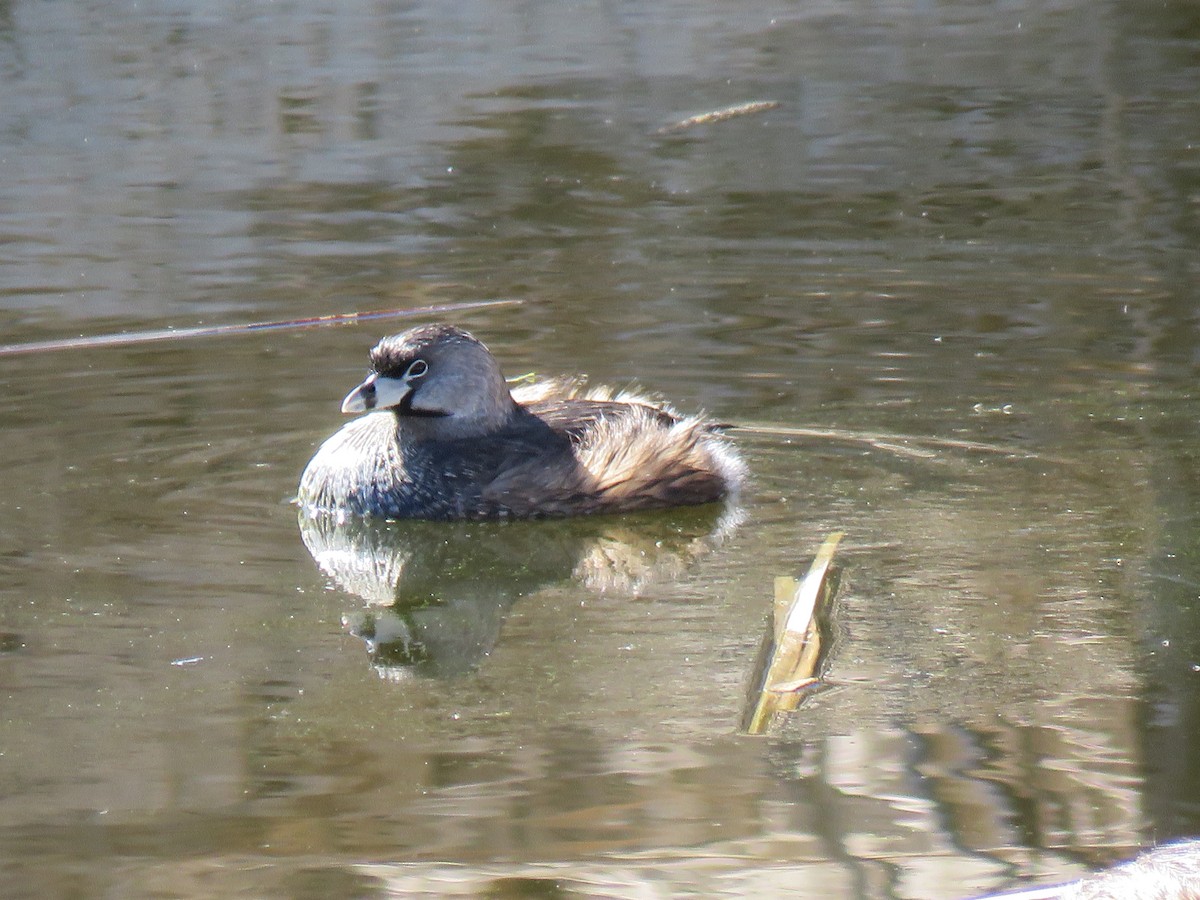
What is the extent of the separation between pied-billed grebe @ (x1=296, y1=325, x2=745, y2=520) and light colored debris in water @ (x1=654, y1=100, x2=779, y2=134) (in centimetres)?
623

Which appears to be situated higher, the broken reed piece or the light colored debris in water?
the light colored debris in water

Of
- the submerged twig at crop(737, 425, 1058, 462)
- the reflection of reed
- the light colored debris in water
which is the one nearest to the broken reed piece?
the reflection of reed

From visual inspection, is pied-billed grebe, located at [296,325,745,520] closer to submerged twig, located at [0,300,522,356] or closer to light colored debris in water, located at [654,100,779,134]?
submerged twig, located at [0,300,522,356]

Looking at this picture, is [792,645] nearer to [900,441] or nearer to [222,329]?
[900,441]

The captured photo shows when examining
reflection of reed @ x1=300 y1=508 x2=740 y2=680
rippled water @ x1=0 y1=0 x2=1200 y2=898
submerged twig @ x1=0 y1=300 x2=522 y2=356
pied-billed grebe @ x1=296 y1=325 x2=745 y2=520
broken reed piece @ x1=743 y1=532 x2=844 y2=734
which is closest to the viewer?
rippled water @ x1=0 y1=0 x2=1200 y2=898

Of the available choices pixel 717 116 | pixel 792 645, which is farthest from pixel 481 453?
pixel 717 116

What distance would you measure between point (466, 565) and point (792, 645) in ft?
4.30

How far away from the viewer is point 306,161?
39.4 ft

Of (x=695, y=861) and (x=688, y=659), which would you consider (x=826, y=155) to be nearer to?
(x=688, y=659)

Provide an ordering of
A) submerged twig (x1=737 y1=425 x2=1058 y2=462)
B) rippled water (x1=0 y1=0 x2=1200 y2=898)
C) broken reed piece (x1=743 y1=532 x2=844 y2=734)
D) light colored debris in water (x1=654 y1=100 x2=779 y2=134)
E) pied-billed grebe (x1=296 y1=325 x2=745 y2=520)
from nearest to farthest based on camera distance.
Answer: rippled water (x1=0 y1=0 x2=1200 y2=898)
broken reed piece (x1=743 y1=532 x2=844 y2=734)
pied-billed grebe (x1=296 y1=325 x2=745 y2=520)
submerged twig (x1=737 y1=425 x2=1058 y2=462)
light colored debris in water (x1=654 y1=100 x2=779 y2=134)

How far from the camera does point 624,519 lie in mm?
6188

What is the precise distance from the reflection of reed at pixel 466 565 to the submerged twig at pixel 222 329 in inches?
62.8

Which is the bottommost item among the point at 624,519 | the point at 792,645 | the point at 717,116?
the point at 624,519

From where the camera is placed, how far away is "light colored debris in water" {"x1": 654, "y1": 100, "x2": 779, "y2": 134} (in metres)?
12.5
